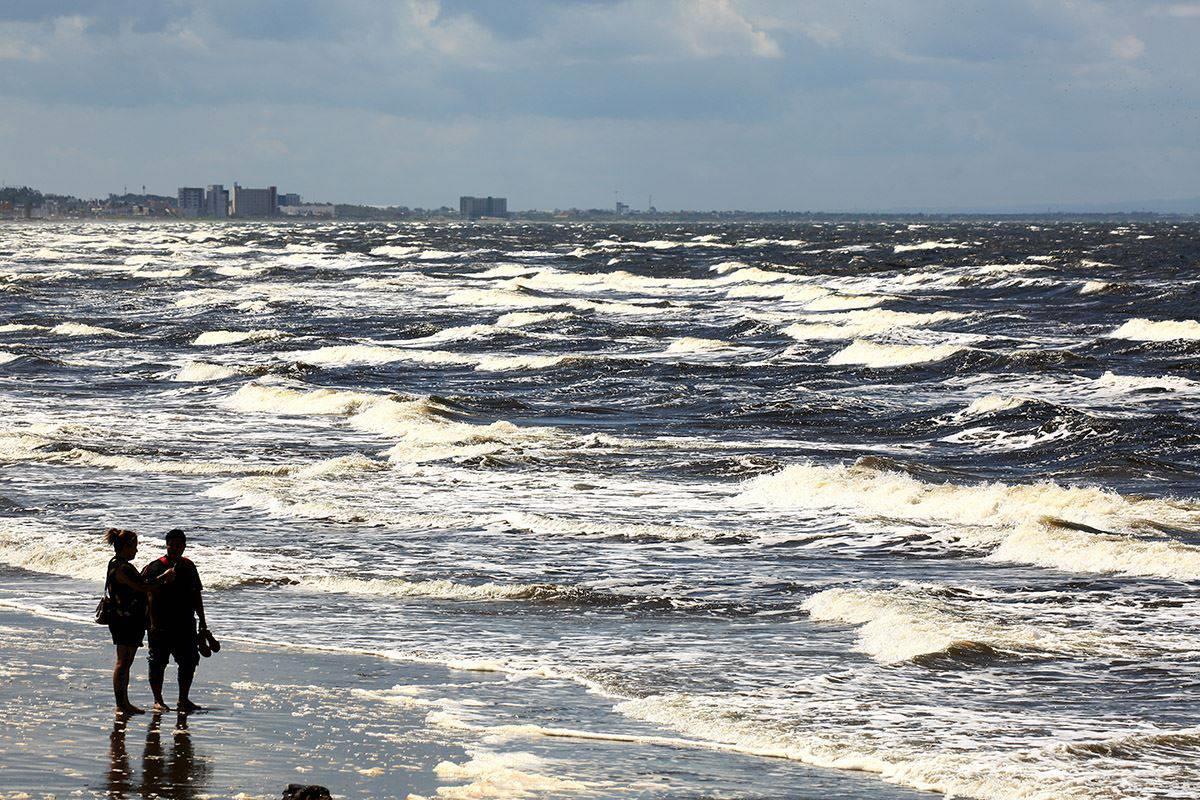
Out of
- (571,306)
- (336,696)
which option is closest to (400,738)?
(336,696)

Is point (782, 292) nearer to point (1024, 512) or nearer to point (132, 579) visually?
point (1024, 512)

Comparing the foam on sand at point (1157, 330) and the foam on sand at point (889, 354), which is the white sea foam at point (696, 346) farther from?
A: the foam on sand at point (1157, 330)

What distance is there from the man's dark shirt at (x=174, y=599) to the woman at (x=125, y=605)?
47 millimetres

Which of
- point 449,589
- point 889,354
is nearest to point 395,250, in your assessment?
point 889,354

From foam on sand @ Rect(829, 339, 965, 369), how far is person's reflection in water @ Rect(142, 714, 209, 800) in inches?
1388

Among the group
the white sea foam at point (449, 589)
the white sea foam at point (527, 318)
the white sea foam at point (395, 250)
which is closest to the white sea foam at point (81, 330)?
the white sea foam at point (527, 318)

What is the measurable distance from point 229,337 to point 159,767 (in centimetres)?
4500

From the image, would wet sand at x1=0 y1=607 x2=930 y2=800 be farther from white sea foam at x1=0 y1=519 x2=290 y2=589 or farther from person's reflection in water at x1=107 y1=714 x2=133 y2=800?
white sea foam at x1=0 y1=519 x2=290 y2=589

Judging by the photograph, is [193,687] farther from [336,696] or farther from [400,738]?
[400,738]

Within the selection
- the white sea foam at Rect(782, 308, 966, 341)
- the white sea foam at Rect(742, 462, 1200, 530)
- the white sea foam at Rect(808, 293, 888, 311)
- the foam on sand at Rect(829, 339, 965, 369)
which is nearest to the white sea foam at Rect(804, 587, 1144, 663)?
the white sea foam at Rect(742, 462, 1200, 530)

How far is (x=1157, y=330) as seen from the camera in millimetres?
52281

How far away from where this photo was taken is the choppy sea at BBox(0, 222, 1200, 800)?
1227 centimetres

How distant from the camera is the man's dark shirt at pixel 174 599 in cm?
1135

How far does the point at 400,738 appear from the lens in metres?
11.0
